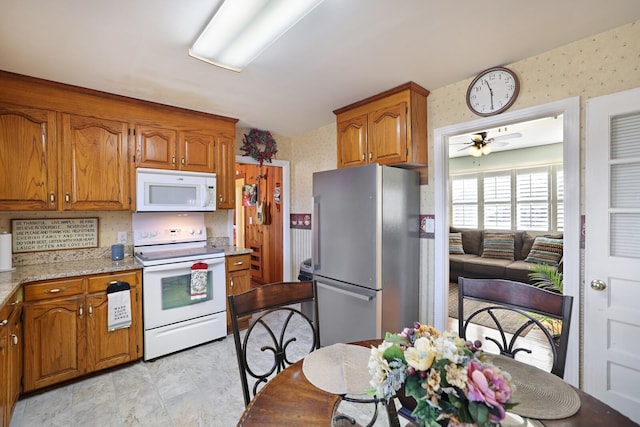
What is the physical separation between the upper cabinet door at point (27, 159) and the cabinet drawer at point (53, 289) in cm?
63

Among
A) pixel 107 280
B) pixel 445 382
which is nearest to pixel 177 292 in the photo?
pixel 107 280

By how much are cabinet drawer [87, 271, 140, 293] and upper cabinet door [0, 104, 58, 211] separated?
2.26 feet

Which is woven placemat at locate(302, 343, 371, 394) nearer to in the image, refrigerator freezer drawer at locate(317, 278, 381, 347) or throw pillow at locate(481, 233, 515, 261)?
refrigerator freezer drawer at locate(317, 278, 381, 347)

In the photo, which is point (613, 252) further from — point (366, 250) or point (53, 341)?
point (53, 341)

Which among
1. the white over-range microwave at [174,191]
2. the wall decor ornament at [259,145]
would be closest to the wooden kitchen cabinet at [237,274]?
the white over-range microwave at [174,191]

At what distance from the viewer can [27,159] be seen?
88.6 inches

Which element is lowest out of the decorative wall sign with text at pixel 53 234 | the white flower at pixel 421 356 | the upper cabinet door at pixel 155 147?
the white flower at pixel 421 356

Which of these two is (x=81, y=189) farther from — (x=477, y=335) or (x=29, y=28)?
(x=477, y=335)

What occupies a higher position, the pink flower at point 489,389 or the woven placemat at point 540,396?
the pink flower at point 489,389

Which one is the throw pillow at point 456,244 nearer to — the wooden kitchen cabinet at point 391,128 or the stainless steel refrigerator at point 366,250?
the stainless steel refrigerator at point 366,250

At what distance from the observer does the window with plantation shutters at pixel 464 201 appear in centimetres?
596

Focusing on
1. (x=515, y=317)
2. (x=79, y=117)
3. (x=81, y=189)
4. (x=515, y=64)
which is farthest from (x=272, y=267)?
(x=515, y=64)

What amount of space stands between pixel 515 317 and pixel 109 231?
184 inches

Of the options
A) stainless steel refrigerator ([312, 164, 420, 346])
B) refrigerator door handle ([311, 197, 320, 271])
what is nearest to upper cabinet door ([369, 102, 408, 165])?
stainless steel refrigerator ([312, 164, 420, 346])
